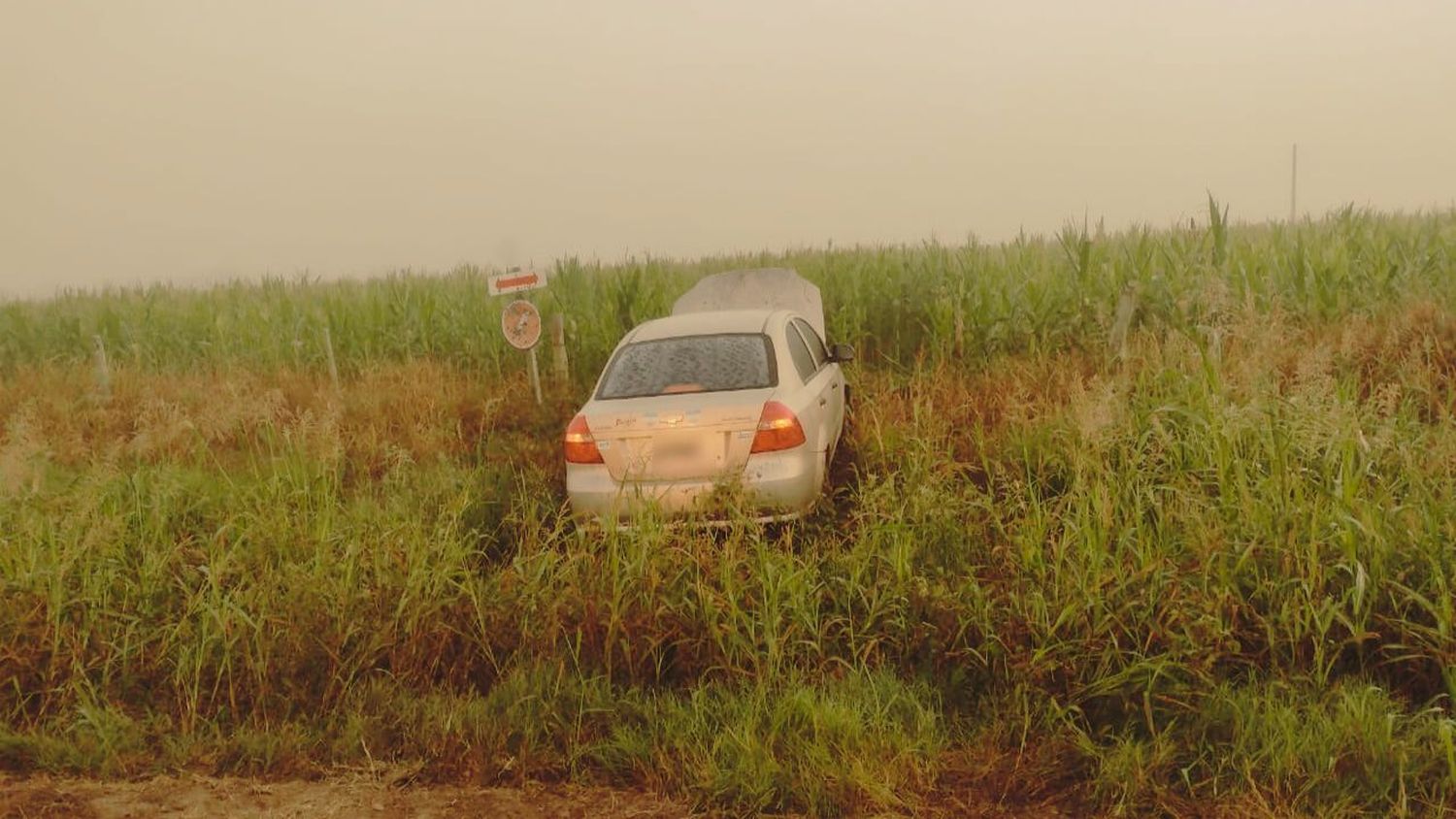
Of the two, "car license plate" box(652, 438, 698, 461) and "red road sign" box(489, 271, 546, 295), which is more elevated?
"red road sign" box(489, 271, 546, 295)

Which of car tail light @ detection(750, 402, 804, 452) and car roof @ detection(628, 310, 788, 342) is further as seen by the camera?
car roof @ detection(628, 310, 788, 342)

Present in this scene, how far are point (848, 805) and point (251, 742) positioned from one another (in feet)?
8.77

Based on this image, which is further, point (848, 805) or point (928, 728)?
point (928, 728)

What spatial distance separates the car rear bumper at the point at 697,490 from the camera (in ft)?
19.0

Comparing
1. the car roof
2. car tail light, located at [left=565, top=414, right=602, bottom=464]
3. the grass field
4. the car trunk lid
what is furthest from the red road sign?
the car trunk lid

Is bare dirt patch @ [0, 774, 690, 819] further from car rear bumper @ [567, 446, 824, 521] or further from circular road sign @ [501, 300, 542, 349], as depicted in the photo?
circular road sign @ [501, 300, 542, 349]

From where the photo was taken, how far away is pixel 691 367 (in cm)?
679

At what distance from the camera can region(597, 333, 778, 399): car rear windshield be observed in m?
6.55

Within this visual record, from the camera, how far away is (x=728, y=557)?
17.1 feet

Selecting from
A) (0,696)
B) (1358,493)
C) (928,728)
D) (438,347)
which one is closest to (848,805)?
(928,728)

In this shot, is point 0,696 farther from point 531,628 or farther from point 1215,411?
point 1215,411

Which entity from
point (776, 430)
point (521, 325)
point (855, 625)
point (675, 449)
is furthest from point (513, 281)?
point (855, 625)

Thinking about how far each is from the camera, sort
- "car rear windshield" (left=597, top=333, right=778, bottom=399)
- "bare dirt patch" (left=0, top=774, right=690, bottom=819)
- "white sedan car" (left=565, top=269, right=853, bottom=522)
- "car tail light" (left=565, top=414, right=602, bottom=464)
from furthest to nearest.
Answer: "car rear windshield" (left=597, top=333, right=778, bottom=399), "car tail light" (left=565, top=414, right=602, bottom=464), "white sedan car" (left=565, top=269, right=853, bottom=522), "bare dirt patch" (left=0, top=774, right=690, bottom=819)

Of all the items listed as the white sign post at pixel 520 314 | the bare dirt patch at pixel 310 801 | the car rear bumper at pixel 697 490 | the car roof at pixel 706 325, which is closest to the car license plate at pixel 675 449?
the car rear bumper at pixel 697 490
